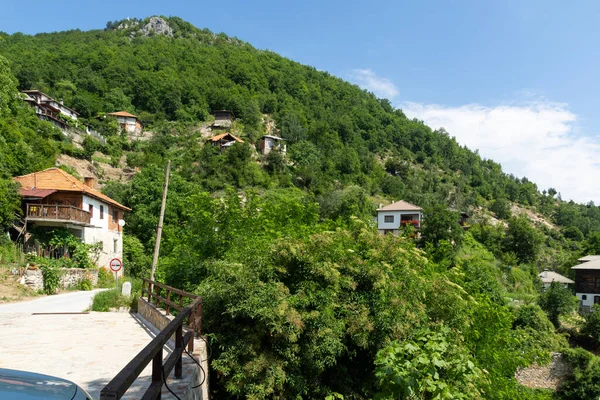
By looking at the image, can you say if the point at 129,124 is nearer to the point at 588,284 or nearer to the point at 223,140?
the point at 223,140

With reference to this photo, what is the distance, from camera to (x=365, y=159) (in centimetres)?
8712

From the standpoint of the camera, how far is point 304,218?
1587 cm

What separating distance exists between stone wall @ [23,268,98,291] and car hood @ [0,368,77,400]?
19931 millimetres

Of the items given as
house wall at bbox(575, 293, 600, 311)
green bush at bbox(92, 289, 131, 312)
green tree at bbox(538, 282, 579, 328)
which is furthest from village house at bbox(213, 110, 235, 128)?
green bush at bbox(92, 289, 131, 312)

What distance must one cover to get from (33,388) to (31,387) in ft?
0.07

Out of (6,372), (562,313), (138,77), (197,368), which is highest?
(138,77)

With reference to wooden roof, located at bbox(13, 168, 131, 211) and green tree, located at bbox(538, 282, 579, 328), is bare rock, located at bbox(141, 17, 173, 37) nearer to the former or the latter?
wooden roof, located at bbox(13, 168, 131, 211)

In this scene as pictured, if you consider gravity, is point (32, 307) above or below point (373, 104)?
below

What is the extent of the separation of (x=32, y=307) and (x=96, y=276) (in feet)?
28.3

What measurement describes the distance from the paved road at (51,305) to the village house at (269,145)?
5548cm

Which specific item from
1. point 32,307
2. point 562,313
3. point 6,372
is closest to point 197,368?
point 6,372

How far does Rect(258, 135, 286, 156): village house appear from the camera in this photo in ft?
240

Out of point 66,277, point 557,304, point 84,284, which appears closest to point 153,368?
point 66,277

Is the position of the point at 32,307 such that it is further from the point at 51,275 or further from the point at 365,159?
the point at 365,159
